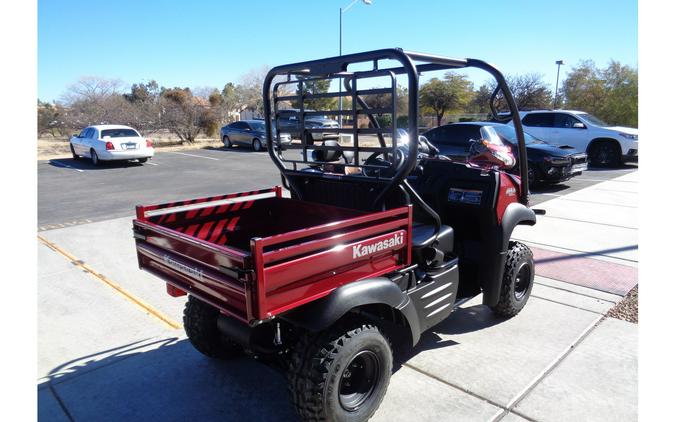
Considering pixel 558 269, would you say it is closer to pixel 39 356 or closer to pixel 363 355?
pixel 363 355

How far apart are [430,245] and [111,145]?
48.9 feet

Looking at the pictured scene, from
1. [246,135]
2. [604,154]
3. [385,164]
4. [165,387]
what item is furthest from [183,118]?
[165,387]

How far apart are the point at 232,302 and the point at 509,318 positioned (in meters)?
2.68

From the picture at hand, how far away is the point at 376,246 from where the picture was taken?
8.74 ft

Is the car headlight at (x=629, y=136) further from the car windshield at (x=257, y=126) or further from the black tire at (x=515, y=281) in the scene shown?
the car windshield at (x=257, y=126)

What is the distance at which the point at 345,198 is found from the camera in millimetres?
3303

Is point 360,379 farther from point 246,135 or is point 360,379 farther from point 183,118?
point 183,118

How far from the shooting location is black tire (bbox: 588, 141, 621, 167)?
46.0ft

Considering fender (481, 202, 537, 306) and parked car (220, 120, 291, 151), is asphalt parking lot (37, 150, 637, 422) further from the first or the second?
parked car (220, 120, 291, 151)

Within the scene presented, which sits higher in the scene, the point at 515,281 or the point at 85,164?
the point at 85,164

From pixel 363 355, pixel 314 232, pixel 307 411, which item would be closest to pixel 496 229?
pixel 363 355

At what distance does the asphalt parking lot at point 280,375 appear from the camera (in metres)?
2.86

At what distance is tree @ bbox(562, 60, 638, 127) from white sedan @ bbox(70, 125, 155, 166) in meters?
20.6

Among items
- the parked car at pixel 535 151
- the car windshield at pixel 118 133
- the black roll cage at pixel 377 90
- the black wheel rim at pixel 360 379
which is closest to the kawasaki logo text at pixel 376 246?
the black roll cage at pixel 377 90
